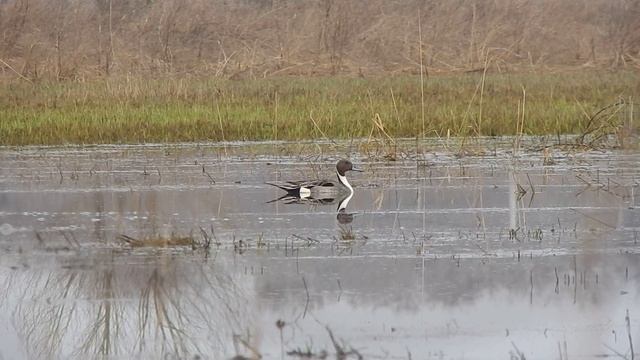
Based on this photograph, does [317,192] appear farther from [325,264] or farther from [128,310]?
[128,310]

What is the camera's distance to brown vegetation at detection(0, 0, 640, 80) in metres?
24.4

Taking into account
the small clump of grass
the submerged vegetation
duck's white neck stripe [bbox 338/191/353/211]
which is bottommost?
the small clump of grass

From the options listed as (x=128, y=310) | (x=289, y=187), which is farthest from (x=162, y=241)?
(x=289, y=187)

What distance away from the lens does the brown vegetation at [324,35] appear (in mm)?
24391

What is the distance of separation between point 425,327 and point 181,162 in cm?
709

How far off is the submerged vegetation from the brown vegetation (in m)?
2.94

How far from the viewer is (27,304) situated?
634cm

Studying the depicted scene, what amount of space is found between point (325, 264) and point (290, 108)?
9.67 meters

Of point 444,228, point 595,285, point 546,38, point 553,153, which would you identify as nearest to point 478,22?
point 546,38

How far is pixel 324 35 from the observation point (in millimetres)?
26453

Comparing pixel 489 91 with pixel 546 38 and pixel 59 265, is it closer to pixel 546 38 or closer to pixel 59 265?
pixel 546 38

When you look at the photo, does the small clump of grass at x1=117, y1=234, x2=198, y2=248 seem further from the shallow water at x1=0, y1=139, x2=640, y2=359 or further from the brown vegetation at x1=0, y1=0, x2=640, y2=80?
the brown vegetation at x1=0, y1=0, x2=640, y2=80

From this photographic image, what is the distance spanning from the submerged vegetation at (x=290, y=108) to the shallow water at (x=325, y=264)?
8.58ft

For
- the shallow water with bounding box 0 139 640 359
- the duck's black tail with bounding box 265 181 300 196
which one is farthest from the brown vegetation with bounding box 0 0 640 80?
the shallow water with bounding box 0 139 640 359
